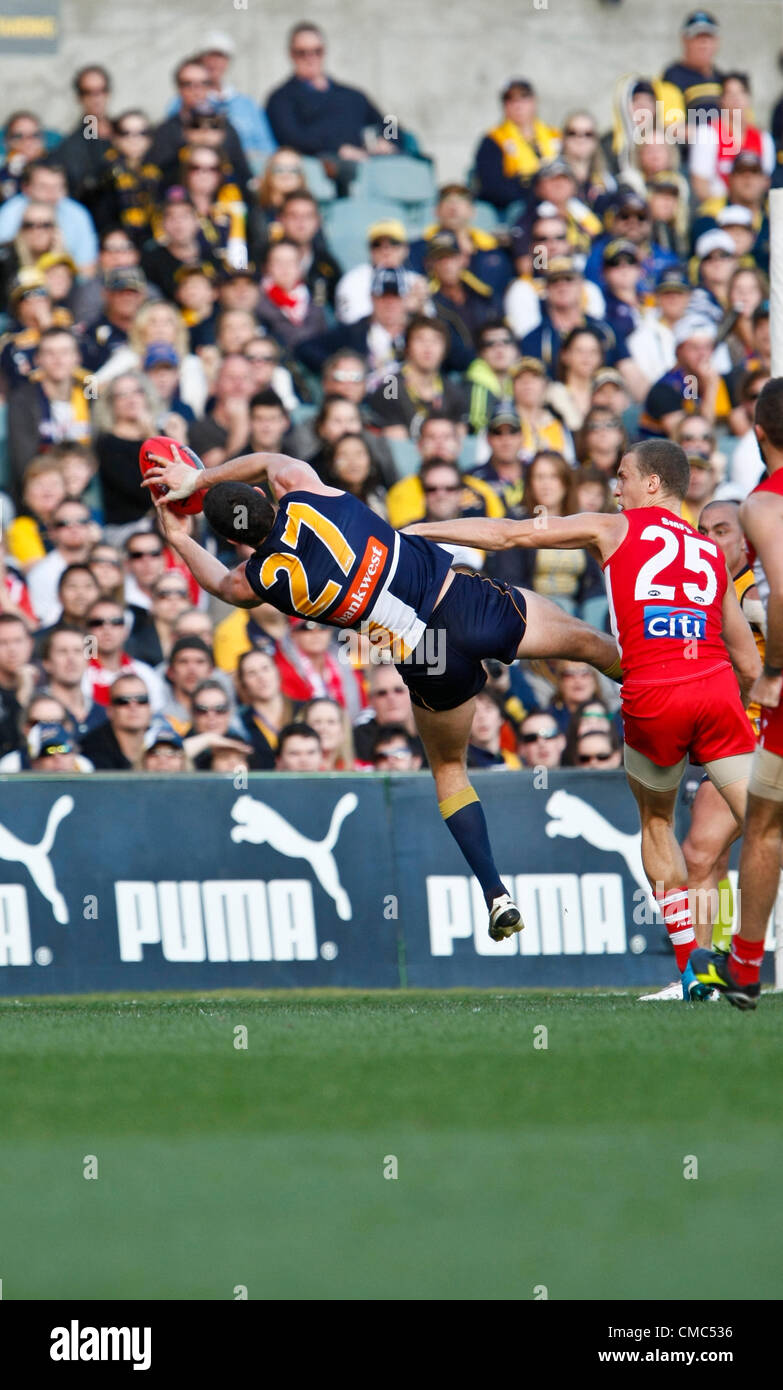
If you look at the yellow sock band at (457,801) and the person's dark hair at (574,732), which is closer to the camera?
the yellow sock band at (457,801)

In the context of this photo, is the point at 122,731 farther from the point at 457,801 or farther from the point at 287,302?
the point at 287,302

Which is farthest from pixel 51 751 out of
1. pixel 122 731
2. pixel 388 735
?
pixel 388 735

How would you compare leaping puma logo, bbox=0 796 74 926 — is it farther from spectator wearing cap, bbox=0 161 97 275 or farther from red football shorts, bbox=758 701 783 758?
red football shorts, bbox=758 701 783 758

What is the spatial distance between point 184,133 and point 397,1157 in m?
11.2

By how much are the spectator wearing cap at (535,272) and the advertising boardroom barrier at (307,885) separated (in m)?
4.96

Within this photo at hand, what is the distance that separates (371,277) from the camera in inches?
596

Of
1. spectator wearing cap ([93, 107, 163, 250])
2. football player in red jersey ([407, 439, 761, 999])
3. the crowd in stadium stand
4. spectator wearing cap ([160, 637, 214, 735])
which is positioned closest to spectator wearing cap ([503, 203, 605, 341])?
the crowd in stadium stand

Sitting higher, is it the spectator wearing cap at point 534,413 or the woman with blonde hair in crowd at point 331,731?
the spectator wearing cap at point 534,413

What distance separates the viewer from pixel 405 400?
47.1ft

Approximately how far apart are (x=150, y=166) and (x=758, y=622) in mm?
7068

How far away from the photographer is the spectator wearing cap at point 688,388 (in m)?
14.9

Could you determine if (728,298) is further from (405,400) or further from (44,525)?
(44,525)

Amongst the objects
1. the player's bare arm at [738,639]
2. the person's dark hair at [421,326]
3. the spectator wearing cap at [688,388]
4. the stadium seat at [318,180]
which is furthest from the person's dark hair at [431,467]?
the player's bare arm at [738,639]

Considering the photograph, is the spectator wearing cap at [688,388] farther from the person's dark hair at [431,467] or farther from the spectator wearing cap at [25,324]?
the spectator wearing cap at [25,324]
